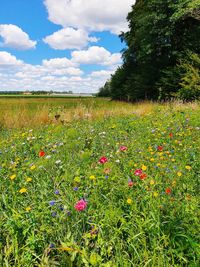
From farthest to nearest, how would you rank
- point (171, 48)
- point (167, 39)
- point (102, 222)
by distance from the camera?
point (171, 48) → point (167, 39) → point (102, 222)

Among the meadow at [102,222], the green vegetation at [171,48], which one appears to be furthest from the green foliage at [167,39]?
the meadow at [102,222]

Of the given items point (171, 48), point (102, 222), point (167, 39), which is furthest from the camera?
point (171, 48)

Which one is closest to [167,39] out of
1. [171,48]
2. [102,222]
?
[171,48]

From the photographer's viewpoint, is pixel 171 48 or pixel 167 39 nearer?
pixel 167 39

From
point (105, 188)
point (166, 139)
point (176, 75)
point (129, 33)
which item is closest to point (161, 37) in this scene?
point (176, 75)

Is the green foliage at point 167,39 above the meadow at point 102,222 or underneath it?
above

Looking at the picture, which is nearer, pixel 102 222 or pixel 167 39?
pixel 102 222

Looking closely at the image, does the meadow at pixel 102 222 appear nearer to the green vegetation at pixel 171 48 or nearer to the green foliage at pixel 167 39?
the green vegetation at pixel 171 48

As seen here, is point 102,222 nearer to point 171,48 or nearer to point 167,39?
point 167,39

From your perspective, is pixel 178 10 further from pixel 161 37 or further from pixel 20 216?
pixel 20 216

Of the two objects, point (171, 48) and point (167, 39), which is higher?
point (167, 39)

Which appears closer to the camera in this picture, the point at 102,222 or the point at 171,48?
the point at 102,222

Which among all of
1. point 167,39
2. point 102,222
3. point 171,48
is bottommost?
point 102,222

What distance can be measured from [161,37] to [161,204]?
60.8 feet
